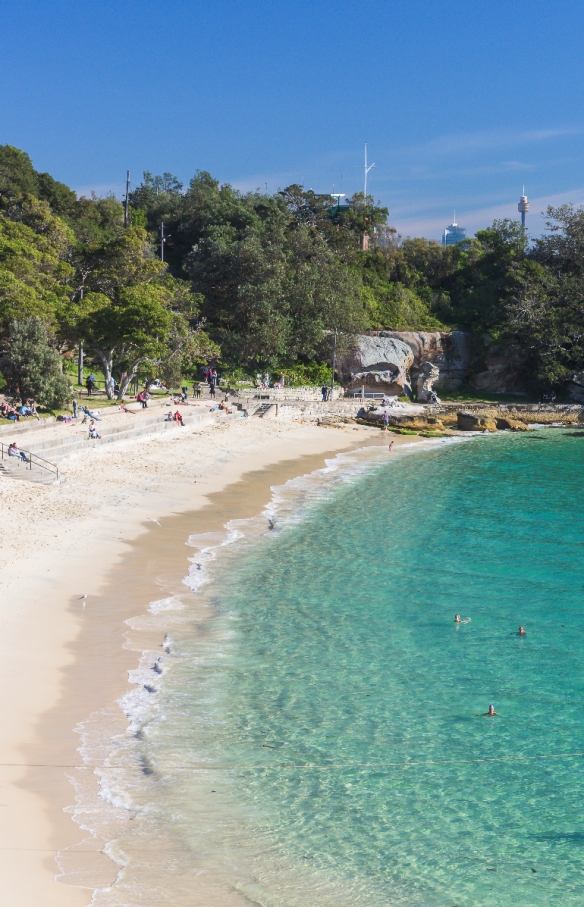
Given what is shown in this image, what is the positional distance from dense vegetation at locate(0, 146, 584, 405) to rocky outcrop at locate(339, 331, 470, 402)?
1.51 meters

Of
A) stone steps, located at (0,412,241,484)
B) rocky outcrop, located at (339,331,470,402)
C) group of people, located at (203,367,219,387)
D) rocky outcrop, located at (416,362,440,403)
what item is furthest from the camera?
rocky outcrop, located at (416,362,440,403)

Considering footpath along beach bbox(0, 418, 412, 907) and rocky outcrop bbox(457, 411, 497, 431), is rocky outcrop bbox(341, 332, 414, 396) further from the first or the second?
footpath along beach bbox(0, 418, 412, 907)

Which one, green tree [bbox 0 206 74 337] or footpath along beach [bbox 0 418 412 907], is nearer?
footpath along beach [bbox 0 418 412 907]

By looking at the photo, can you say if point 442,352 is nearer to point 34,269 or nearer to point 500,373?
point 500,373

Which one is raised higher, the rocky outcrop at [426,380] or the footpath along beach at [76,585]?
the rocky outcrop at [426,380]

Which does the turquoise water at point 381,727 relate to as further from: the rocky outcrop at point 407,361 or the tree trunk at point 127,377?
the rocky outcrop at point 407,361

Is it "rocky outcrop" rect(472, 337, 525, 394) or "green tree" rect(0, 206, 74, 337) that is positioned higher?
"green tree" rect(0, 206, 74, 337)

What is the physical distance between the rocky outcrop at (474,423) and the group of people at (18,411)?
89.1ft

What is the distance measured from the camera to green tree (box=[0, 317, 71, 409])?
31750mm

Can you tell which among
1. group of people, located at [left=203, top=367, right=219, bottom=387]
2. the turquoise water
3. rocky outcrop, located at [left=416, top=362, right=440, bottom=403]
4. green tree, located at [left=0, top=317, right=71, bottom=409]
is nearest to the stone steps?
green tree, located at [left=0, top=317, right=71, bottom=409]

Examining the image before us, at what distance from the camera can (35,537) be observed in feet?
62.4

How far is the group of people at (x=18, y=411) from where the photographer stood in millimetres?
29516

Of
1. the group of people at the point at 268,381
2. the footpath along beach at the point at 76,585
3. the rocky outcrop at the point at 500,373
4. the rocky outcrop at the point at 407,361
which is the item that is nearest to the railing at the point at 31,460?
the footpath along beach at the point at 76,585

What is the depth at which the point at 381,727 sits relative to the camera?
11914 mm
